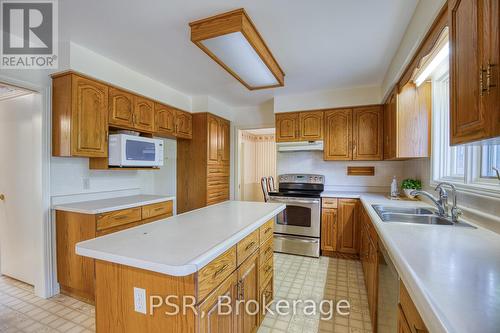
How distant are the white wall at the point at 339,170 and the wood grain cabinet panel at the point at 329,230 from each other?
2.19ft

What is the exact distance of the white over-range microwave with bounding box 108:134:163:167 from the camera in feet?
8.61

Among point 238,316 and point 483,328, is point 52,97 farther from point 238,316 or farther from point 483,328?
point 483,328

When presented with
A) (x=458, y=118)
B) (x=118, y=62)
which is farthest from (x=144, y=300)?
(x=118, y=62)

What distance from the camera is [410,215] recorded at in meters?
1.99

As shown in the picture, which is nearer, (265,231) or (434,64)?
(265,231)

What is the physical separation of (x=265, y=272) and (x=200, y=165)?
2.40 metres

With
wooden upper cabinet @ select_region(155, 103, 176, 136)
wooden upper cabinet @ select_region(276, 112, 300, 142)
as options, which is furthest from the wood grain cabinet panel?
wooden upper cabinet @ select_region(155, 103, 176, 136)

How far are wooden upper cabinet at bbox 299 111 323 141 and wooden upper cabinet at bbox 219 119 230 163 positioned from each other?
1449 millimetres

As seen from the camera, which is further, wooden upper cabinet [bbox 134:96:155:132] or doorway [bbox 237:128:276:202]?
doorway [bbox 237:128:276:202]

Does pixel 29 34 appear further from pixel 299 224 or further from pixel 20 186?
pixel 299 224

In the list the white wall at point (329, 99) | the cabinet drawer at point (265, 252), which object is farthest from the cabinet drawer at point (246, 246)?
the white wall at point (329, 99)

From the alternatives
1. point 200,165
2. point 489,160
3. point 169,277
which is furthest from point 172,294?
point 200,165

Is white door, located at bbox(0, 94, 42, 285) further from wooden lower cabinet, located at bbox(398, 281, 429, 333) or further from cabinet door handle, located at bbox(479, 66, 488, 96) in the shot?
cabinet door handle, located at bbox(479, 66, 488, 96)

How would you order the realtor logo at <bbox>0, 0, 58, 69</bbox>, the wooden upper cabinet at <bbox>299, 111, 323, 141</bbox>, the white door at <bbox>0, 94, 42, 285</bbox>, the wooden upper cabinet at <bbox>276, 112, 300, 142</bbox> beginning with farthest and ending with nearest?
the wooden upper cabinet at <bbox>276, 112, 300, 142</bbox> < the wooden upper cabinet at <bbox>299, 111, 323, 141</bbox> < the white door at <bbox>0, 94, 42, 285</bbox> < the realtor logo at <bbox>0, 0, 58, 69</bbox>
